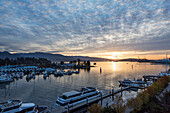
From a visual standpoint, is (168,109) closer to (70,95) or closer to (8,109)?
(70,95)

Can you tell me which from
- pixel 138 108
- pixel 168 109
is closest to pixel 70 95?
pixel 138 108

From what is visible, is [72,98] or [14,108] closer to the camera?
[14,108]

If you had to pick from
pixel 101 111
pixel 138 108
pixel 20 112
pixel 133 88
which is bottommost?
pixel 133 88

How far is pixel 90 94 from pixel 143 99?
61.8 ft

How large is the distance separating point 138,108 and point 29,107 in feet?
85.3

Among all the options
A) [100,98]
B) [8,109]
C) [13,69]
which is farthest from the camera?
[13,69]

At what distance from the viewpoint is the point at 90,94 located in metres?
41.0

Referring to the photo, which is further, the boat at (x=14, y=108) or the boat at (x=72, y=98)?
the boat at (x=72, y=98)

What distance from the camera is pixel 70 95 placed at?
115 ft

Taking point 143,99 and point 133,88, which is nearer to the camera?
point 143,99

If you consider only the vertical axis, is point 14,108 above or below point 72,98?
above

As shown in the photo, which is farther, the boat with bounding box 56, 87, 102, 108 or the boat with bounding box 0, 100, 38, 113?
the boat with bounding box 56, 87, 102, 108

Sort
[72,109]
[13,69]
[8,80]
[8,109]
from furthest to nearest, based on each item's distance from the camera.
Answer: [13,69] < [8,80] < [72,109] < [8,109]

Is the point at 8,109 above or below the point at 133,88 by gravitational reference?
above
